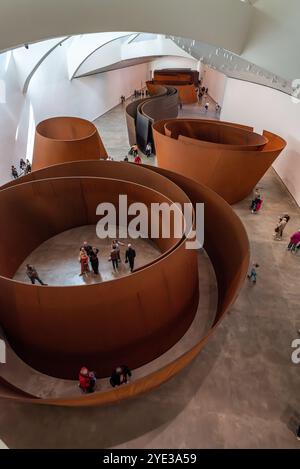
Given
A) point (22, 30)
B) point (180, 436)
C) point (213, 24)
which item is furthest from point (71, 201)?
point (180, 436)

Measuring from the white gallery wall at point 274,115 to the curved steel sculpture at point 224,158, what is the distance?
3.37 feet

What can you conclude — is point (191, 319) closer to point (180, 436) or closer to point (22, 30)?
point (180, 436)

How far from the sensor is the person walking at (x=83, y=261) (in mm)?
7488

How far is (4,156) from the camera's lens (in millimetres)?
12680

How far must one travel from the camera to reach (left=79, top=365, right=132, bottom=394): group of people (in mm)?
4984

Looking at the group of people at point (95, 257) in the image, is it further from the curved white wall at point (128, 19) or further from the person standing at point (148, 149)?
the person standing at point (148, 149)

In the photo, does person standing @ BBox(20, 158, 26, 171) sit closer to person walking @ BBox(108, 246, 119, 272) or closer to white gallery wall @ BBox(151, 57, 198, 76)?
person walking @ BBox(108, 246, 119, 272)

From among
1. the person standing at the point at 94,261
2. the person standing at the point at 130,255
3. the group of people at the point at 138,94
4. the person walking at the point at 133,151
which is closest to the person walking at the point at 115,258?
the person standing at the point at 130,255

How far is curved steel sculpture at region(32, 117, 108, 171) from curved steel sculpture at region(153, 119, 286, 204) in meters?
2.86

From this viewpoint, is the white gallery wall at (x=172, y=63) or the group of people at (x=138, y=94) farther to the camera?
the white gallery wall at (x=172, y=63)

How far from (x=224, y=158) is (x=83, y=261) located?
6359 mm

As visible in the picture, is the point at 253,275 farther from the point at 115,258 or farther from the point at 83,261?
the point at 83,261

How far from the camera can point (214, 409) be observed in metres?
5.10

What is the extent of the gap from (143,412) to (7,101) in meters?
14.1
